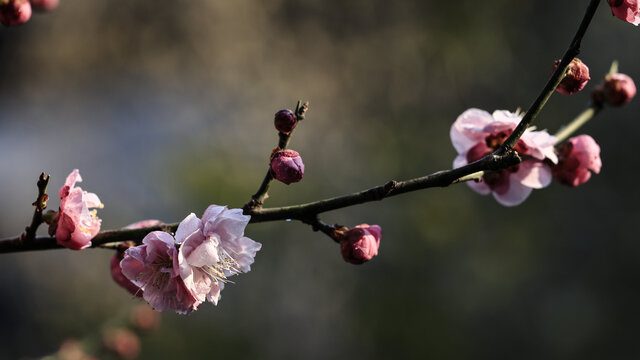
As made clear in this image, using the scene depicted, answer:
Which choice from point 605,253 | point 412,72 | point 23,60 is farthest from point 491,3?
point 23,60

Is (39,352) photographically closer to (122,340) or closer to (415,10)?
(122,340)

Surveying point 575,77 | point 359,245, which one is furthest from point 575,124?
point 359,245

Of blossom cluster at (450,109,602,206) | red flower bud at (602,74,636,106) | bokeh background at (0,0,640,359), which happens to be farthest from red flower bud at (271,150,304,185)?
bokeh background at (0,0,640,359)

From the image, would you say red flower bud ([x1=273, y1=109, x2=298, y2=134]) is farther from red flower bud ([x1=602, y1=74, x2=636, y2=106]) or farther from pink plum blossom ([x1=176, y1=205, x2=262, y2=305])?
red flower bud ([x1=602, y1=74, x2=636, y2=106])

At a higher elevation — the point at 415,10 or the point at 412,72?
the point at 415,10

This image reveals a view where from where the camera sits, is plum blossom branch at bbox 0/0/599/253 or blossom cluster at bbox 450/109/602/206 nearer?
plum blossom branch at bbox 0/0/599/253

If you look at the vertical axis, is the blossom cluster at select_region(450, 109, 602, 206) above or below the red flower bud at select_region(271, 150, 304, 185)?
above
